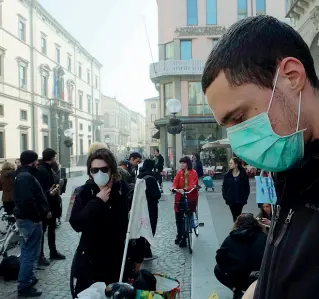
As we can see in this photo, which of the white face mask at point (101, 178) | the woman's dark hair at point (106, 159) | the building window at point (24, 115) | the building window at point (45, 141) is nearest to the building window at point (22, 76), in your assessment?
the building window at point (24, 115)

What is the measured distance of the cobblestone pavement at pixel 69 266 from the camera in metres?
5.36

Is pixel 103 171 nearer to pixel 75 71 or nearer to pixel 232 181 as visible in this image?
pixel 232 181

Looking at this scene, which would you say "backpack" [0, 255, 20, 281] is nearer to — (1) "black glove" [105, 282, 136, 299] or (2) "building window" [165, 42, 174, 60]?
(1) "black glove" [105, 282, 136, 299]

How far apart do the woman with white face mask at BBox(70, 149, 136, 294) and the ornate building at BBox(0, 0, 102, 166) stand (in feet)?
104

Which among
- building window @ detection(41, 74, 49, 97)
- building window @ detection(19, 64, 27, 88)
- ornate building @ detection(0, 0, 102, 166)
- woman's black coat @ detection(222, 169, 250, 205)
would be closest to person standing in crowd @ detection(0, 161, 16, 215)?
woman's black coat @ detection(222, 169, 250, 205)

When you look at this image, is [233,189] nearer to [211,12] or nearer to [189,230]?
[189,230]

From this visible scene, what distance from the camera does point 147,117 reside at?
110938 millimetres

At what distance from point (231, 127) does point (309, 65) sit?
311 mm

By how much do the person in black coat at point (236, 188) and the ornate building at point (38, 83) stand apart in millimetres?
28851

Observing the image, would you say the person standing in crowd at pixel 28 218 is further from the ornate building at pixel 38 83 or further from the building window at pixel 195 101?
the ornate building at pixel 38 83

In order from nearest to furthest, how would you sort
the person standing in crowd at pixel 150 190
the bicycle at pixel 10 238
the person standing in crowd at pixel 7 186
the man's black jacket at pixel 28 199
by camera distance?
the man's black jacket at pixel 28 199
the bicycle at pixel 10 238
the person standing in crowd at pixel 150 190
the person standing in crowd at pixel 7 186

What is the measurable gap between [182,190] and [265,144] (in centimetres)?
685

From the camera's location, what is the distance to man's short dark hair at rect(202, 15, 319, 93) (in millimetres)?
1031

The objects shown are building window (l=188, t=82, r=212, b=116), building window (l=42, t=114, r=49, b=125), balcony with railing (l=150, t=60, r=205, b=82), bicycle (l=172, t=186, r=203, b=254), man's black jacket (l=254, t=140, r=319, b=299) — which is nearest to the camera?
man's black jacket (l=254, t=140, r=319, b=299)
